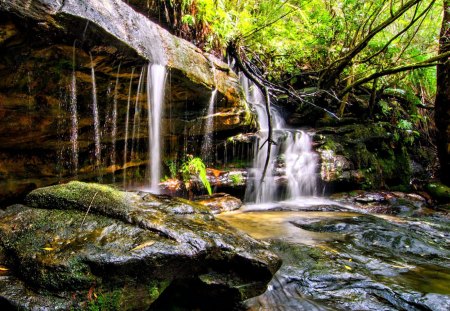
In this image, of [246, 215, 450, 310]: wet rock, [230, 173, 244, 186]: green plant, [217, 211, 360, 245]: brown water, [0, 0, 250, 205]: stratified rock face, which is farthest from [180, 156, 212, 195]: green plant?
[246, 215, 450, 310]: wet rock

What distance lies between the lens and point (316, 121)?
33.4 feet

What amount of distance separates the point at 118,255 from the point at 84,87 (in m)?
3.55

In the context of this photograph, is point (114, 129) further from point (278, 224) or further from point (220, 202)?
point (278, 224)

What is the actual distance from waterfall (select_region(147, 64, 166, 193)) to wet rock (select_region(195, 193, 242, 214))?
109 centimetres

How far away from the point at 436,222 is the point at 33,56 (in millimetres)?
7739

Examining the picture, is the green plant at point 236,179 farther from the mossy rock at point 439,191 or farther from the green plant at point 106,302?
the mossy rock at point 439,191

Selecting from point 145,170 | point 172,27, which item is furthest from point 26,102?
point 172,27

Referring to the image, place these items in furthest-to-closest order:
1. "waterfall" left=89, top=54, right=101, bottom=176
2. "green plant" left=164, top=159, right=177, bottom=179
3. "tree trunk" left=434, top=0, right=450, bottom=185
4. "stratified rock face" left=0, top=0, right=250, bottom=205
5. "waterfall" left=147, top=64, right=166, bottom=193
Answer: "tree trunk" left=434, top=0, right=450, bottom=185 < "green plant" left=164, top=159, right=177, bottom=179 < "waterfall" left=147, top=64, right=166, bottom=193 < "waterfall" left=89, top=54, right=101, bottom=176 < "stratified rock face" left=0, top=0, right=250, bottom=205

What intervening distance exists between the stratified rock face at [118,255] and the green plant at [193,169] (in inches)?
137

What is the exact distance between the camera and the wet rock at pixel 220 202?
20.0 feet

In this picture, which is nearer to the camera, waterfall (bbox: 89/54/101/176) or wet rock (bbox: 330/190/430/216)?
waterfall (bbox: 89/54/101/176)

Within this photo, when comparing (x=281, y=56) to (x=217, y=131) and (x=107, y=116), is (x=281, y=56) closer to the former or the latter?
(x=217, y=131)

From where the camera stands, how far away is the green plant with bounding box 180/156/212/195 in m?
6.61

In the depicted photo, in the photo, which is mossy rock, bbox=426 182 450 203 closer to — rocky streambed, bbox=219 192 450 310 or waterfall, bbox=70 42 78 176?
rocky streambed, bbox=219 192 450 310
